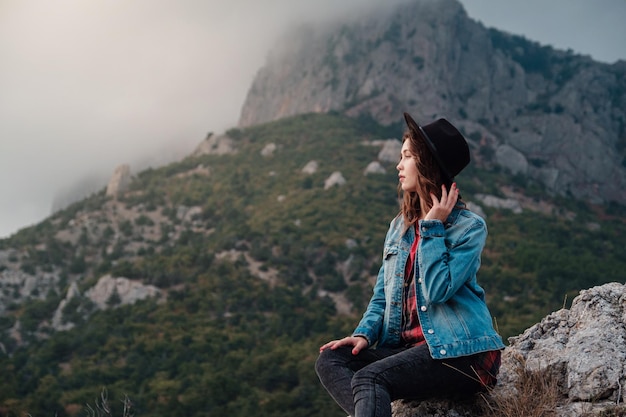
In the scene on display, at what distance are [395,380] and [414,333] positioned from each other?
0.46 m

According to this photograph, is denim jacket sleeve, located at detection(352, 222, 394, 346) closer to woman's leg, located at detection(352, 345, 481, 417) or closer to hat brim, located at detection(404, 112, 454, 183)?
woman's leg, located at detection(352, 345, 481, 417)

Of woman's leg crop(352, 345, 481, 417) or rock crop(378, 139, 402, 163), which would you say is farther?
rock crop(378, 139, 402, 163)

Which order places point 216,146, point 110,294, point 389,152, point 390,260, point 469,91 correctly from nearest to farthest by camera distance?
point 390,260, point 110,294, point 389,152, point 216,146, point 469,91

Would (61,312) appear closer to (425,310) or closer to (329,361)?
(329,361)

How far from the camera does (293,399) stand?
25891 mm

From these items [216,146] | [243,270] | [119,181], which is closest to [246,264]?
[243,270]

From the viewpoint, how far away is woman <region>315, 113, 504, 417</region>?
313cm

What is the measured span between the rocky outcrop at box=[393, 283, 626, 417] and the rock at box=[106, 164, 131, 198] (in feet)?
201

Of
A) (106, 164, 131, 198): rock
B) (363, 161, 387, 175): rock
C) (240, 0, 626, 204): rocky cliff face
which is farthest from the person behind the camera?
(240, 0, 626, 204): rocky cliff face

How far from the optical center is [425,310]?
3279mm

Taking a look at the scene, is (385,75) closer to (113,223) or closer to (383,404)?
(113,223)

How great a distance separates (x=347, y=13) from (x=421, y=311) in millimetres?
92174

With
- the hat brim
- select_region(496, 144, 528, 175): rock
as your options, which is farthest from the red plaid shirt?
select_region(496, 144, 528, 175): rock

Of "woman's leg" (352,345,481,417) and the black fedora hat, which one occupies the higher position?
the black fedora hat
